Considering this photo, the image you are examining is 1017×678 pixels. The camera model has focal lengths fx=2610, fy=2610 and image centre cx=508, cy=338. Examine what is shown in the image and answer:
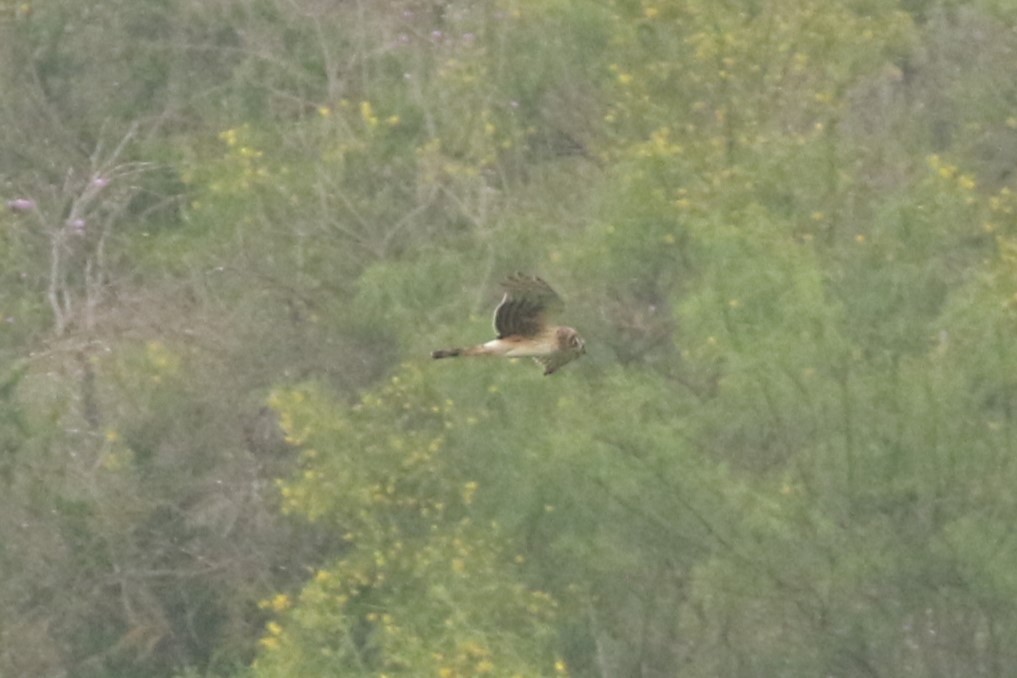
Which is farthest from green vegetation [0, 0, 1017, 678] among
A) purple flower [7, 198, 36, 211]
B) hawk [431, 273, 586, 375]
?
hawk [431, 273, 586, 375]

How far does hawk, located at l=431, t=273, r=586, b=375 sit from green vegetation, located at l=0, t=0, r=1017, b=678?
4483mm

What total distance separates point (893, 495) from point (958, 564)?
48 cm

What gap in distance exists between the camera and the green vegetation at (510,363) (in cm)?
1330

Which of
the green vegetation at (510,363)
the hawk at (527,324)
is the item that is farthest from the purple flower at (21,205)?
the hawk at (527,324)

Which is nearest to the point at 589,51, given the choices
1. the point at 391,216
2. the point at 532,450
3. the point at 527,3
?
the point at 527,3

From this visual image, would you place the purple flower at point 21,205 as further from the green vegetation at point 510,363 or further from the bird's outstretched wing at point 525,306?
the bird's outstretched wing at point 525,306

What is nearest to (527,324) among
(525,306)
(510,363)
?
(525,306)

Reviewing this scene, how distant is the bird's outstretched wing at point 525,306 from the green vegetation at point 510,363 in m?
4.57

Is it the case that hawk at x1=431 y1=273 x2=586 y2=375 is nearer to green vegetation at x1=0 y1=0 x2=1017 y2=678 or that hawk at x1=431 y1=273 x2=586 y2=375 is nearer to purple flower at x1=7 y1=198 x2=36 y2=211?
green vegetation at x1=0 y1=0 x2=1017 y2=678

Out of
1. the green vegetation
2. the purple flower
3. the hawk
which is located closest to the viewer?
the hawk

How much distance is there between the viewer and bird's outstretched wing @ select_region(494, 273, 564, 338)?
8602 millimetres

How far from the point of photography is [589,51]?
49.6 ft

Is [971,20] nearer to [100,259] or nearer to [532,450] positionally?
[532,450]

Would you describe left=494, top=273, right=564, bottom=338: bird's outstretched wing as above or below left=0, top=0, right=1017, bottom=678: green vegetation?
above
